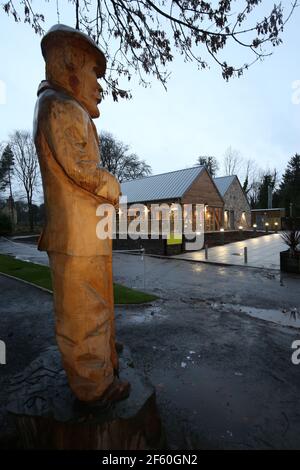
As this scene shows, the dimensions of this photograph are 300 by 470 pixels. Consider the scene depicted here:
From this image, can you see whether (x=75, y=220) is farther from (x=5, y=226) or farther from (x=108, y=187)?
(x=5, y=226)

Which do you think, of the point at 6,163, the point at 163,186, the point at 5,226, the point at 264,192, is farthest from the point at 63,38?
the point at 264,192

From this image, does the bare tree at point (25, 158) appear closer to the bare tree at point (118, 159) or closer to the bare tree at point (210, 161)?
the bare tree at point (118, 159)

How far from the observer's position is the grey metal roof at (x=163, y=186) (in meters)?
28.3

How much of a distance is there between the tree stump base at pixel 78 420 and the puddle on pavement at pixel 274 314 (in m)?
4.96

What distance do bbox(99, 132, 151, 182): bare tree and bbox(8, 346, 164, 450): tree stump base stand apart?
Answer: 47.2m

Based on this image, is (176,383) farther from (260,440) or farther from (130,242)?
(130,242)

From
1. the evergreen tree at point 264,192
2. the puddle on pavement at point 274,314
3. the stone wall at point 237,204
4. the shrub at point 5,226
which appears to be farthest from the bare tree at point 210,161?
the puddle on pavement at point 274,314

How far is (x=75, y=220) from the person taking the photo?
217 centimetres

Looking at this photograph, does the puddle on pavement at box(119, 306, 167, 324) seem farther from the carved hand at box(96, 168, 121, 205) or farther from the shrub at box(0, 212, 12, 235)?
the shrub at box(0, 212, 12, 235)

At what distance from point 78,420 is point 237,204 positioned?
126 feet

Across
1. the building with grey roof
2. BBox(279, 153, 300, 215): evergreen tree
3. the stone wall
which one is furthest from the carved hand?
BBox(279, 153, 300, 215): evergreen tree

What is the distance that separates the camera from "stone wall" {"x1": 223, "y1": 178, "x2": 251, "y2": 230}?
35.8 meters

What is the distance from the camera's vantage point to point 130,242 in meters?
23.6
